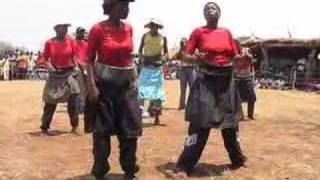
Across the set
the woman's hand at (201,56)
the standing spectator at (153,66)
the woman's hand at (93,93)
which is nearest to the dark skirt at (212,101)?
the woman's hand at (201,56)

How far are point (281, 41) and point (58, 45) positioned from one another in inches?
842

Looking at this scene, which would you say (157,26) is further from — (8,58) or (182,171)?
(8,58)

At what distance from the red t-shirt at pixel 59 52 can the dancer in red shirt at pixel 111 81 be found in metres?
→ 4.22

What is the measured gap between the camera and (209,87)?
8.47 m

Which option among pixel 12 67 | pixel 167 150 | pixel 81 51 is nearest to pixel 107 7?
pixel 167 150

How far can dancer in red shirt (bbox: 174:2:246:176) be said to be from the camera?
8422 mm

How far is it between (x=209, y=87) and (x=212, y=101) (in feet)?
0.54

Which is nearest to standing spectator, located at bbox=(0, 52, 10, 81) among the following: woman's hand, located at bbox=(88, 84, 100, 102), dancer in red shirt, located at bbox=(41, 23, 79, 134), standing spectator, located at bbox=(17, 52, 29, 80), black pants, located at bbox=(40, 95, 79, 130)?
standing spectator, located at bbox=(17, 52, 29, 80)

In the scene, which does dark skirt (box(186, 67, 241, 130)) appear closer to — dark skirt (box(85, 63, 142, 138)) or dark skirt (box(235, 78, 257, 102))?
dark skirt (box(85, 63, 142, 138))

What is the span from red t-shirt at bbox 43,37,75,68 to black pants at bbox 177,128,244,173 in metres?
3.96

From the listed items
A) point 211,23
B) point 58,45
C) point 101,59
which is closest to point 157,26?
point 58,45

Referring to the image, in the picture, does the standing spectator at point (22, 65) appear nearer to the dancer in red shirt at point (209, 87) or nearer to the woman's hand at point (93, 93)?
the dancer in red shirt at point (209, 87)

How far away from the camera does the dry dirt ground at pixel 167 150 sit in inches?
347

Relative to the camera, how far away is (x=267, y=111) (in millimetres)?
17062
